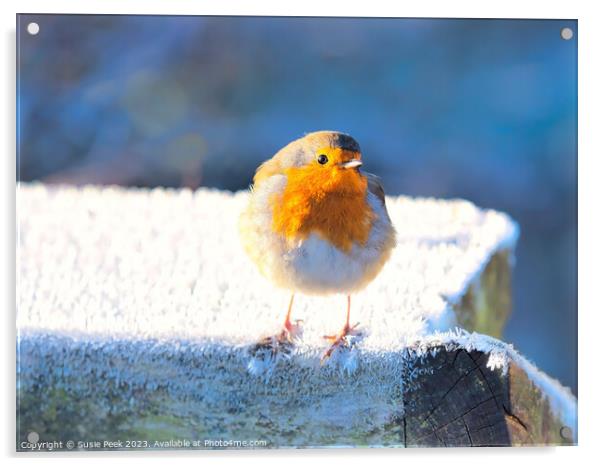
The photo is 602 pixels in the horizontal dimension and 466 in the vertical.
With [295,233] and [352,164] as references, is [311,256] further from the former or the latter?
[352,164]

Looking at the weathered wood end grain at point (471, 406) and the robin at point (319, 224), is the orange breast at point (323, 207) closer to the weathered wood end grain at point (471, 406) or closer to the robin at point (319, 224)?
the robin at point (319, 224)

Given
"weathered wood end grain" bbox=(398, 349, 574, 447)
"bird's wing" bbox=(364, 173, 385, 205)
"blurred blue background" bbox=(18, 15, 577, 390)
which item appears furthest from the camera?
"blurred blue background" bbox=(18, 15, 577, 390)

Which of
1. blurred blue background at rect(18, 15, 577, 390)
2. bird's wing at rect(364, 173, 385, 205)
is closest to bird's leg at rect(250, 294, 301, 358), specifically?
bird's wing at rect(364, 173, 385, 205)

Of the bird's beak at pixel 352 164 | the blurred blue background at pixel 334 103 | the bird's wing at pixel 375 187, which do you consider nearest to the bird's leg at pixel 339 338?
the bird's wing at pixel 375 187

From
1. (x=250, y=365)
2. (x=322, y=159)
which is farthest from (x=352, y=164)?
(x=250, y=365)

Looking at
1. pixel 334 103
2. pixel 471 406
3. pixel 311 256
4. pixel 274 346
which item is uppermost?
pixel 334 103

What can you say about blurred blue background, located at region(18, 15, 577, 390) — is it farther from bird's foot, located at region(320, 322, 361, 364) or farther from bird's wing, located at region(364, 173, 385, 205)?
bird's foot, located at region(320, 322, 361, 364)

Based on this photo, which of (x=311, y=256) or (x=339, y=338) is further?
(x=339, y=338)
